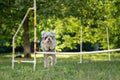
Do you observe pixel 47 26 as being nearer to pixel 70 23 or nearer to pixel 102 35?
pixel 70 23

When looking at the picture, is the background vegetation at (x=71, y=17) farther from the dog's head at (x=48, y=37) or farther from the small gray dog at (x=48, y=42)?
the dog's head at (x=48, y=37)

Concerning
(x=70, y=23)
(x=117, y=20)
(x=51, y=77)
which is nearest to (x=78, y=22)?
(x=70, y=23)

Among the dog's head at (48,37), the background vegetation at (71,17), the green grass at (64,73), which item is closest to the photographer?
the green grass at (64,73)

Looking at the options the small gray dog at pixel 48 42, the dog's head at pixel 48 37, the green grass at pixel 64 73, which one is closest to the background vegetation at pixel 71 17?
the small gray dog at pixel 48 42

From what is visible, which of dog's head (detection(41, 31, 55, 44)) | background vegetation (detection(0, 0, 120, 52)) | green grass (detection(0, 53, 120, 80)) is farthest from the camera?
A: background vegetation (detection(0, 0, 120, 52))

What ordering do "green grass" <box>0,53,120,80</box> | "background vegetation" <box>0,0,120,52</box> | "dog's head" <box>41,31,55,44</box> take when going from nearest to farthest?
"green grass" <box>0,53,120,80</box> < "dog's head" <box>41,31,55,44</box> < "background vegetation" <box>0,0,120,52</box>

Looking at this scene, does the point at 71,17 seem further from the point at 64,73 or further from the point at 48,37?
the point at 64,73

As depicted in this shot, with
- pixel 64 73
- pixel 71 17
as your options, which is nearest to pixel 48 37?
pixel 64 73

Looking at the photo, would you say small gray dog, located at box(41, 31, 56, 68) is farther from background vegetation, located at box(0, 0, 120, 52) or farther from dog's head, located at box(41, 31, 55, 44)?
background vegetation, located at box(0, 0, 120, 52)

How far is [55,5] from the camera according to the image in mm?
26984

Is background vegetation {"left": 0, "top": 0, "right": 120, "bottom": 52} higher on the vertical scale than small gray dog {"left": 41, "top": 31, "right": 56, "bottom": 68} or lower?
higher

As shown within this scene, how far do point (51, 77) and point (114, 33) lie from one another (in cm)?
2160

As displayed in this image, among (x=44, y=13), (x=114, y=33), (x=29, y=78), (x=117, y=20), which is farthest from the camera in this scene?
(x=114, y=33)

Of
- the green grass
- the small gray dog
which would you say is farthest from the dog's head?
the green grass
